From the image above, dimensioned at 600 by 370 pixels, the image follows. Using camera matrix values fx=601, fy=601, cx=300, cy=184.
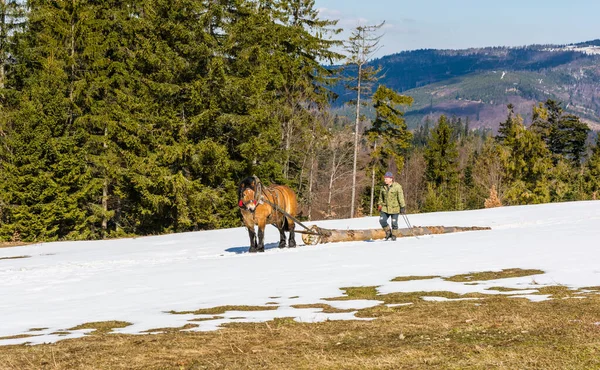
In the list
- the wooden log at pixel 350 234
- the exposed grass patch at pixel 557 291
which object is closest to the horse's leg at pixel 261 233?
the wooden log at pixel 350 234

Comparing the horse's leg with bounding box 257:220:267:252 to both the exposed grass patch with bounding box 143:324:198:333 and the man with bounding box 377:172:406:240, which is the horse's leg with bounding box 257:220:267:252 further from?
the exposed grass patch with bounding box 143:324:198:333

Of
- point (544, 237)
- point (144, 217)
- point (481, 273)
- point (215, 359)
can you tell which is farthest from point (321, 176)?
point (215, 359)

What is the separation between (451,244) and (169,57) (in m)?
20.7

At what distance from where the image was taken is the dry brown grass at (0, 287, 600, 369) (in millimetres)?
5707

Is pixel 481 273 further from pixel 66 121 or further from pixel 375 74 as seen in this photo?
pixel 375 74

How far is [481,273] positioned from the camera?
12.7 m

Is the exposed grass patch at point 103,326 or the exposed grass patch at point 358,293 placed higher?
the exposed grass patch at point 358,293

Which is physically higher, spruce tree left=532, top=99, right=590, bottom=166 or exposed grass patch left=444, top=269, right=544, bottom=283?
spruce tree left=532, top=99, right=590, bottom=166

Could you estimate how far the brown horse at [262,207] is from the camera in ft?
58.2

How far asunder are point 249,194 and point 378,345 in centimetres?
1142

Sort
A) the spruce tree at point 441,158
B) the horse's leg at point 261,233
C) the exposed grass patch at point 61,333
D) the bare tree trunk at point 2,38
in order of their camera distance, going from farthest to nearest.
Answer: the spruce tree at point 441,158
the bare tree trunk at point 2,38
the horse's leg at point 261,233
the exposed grass patch at point 61,333

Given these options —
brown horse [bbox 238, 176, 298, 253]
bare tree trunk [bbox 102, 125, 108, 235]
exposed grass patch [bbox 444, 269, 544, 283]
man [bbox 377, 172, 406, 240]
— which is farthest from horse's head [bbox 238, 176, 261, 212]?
bare tree trunk [bbox 102, 125, 108, 235]

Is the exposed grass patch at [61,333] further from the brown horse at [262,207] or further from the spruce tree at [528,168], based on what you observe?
the spruce tree at [528,168]

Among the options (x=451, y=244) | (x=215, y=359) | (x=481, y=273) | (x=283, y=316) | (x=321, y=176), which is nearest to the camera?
(x=215, y=359)
